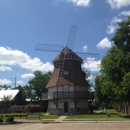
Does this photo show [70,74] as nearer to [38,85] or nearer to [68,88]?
[68,88]

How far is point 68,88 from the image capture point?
41312 mm

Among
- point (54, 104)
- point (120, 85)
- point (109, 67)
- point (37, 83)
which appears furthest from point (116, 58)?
point (37, 83)

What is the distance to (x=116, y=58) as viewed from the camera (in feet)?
104

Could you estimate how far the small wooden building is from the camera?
40.5 meters

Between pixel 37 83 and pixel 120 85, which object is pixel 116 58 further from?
pixel 37 83

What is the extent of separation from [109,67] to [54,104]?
1556cm

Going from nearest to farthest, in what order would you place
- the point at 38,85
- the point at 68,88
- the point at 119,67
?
the point at 119,67 < the point at 68,88 < the point at 38,85

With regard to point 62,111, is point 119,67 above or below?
above

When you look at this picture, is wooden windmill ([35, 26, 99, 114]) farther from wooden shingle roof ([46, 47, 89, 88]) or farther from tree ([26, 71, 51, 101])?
tree ([26, 71, 51, 101])

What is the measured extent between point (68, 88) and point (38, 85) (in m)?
27.3

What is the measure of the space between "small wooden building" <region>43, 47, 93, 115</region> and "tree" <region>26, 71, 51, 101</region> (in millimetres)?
22322

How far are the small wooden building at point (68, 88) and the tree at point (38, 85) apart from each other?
2232cm

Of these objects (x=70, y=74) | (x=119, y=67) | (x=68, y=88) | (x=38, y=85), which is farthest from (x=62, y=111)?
(x=38, y=85)

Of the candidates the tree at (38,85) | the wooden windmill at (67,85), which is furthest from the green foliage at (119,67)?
the tree at (38,85)
